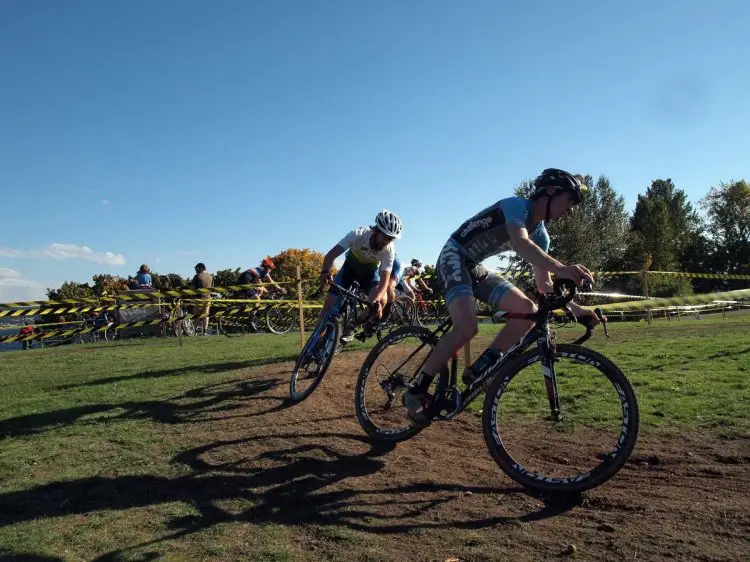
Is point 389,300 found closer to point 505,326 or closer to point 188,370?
point 188,370

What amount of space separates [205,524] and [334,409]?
117 inches

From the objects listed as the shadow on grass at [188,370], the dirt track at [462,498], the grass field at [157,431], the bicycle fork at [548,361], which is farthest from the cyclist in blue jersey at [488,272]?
the shadow on grass at [188,370]

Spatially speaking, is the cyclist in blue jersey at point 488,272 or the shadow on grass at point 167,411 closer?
the cyclist in blue jersey at point 488,272

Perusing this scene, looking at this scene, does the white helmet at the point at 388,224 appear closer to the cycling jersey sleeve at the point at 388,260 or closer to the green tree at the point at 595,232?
the cycling jersey sleeve at the point at 388,260

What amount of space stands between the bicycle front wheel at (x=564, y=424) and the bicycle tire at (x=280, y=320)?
12943 mm

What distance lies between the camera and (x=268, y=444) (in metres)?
4.98

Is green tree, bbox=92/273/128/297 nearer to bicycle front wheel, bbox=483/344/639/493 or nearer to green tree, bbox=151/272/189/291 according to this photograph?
green tree, bbox=151/272/189/291

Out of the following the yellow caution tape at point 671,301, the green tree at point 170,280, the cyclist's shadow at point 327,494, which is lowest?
the cyclist's shadow at point 327,494

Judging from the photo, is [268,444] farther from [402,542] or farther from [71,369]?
[71,369]

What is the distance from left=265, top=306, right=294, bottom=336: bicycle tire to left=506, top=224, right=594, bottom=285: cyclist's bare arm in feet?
49.8

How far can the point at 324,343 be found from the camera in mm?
6863

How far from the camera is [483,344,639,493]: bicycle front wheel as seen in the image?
359 cm

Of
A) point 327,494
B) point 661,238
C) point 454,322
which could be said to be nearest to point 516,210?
point 454,322

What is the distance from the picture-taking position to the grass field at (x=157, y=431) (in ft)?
10.5
